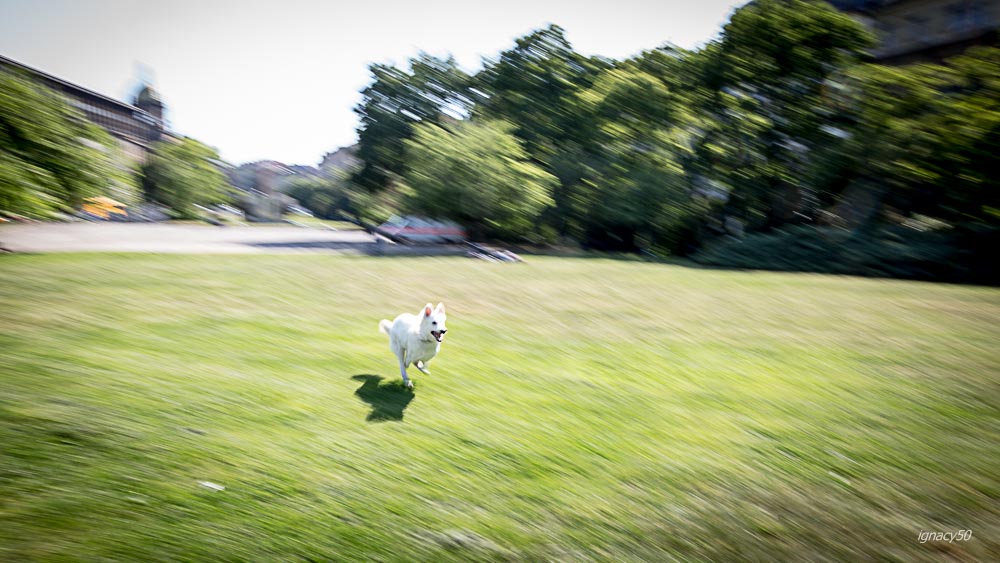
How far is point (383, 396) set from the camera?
8023 millimetres

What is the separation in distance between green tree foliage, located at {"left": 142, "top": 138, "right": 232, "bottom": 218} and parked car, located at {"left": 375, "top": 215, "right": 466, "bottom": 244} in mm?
35461

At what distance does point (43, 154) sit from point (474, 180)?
20.7 meters

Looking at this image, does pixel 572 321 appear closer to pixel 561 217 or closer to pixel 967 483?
pixel 967 483

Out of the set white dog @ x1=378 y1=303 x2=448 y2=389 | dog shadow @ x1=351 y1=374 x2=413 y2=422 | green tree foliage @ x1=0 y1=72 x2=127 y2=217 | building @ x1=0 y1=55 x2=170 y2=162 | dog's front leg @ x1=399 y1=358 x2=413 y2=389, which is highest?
building @ x1=0 y1=55 x2=170 y2=162

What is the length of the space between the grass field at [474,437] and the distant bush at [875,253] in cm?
1651

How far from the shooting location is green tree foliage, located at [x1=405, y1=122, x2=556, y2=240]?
34.8 metres

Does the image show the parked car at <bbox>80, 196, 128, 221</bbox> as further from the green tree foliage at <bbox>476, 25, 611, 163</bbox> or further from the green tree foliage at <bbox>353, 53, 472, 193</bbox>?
the green tree foliage at <bbox>476, 25, 611, 163</bbox>

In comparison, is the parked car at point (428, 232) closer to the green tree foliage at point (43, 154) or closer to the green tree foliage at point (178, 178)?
the green tree foliage at point (43, 154)

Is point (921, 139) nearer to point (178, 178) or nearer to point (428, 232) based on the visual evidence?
point (428, 232)

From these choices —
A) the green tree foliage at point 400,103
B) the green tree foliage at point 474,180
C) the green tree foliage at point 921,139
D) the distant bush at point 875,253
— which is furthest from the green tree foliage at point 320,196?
the green tree foliage at point 921,139

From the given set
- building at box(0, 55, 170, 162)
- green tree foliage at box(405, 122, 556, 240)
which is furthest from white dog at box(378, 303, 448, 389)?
building at box(0, 55, 170, 162)

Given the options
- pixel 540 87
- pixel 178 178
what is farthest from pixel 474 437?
pixel 178 178

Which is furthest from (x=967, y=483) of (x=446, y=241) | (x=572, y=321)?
(x=446, y=241)

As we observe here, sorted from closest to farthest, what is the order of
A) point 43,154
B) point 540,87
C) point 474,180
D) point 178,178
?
point 43,154
point 474,180
point 540,87
point 178,178
